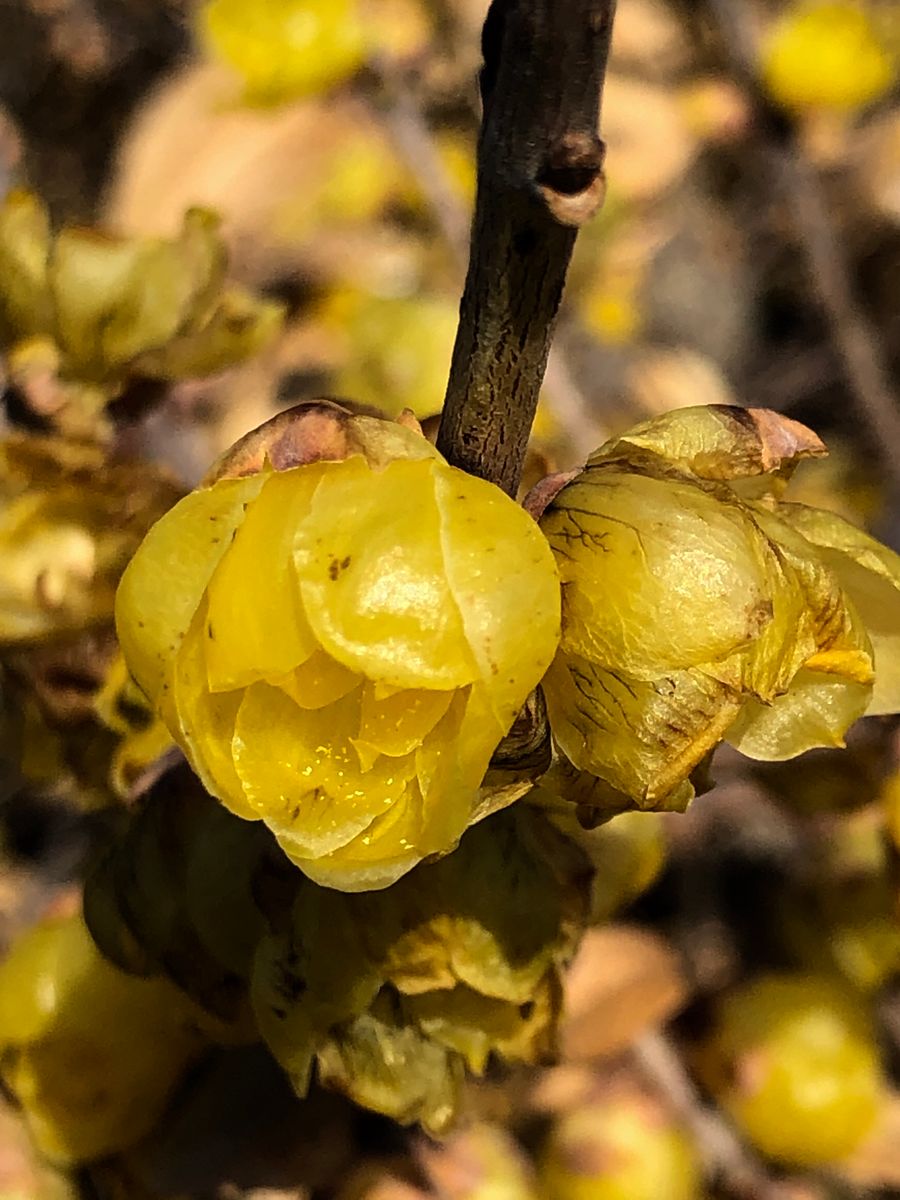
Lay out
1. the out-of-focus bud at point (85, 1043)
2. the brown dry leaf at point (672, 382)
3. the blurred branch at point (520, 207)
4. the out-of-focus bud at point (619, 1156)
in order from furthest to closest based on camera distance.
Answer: the brown dry leaf at point (672, 382) < the out-of-focus bud at point (619, 1156) < the out-of-focus bud at point (85, 1043) < the blurred branch at point (520, 207)

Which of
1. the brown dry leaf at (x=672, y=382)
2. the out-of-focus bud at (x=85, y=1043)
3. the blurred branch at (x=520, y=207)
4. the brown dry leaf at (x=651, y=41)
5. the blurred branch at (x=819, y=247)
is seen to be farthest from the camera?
the brown dry leaf at (x=651, y=41)

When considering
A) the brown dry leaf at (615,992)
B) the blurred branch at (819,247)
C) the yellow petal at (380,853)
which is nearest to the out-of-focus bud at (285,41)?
the blurred branch at (819,247)

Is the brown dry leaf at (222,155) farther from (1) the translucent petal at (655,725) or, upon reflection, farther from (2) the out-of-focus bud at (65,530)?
(1) the translucent petal at (655,725)

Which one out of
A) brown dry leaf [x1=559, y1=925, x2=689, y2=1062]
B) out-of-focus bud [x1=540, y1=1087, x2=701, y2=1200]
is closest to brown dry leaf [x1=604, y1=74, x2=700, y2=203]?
brown dry leaf [x1=559, y1=925, x2=689, y2=1062]

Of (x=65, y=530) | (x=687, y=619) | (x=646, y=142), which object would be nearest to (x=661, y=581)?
(x=687, y=619)

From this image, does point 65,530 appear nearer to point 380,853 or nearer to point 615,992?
point 380,853

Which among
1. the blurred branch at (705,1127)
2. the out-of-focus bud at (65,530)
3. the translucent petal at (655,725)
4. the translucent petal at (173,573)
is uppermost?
the translucent petal at (173,573)

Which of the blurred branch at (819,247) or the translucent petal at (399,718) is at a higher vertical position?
the translucent petal at (399,718)
